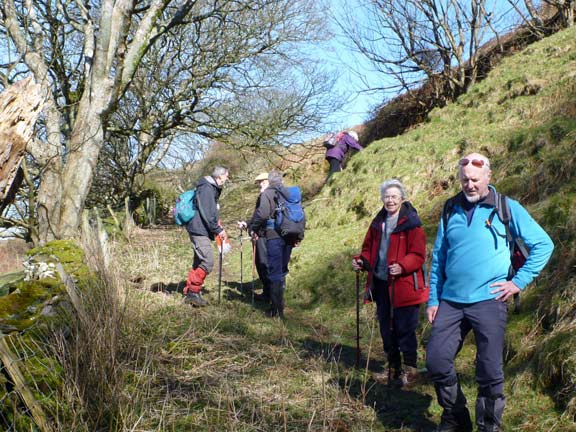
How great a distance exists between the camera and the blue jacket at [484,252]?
3664 millimetres

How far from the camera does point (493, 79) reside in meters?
13.3

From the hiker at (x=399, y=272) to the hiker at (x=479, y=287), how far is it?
1.04m

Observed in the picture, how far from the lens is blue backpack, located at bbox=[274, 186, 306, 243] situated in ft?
24.5

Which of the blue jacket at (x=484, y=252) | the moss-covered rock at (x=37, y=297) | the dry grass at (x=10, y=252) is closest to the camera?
the blue jacket at (x=484, y=252)

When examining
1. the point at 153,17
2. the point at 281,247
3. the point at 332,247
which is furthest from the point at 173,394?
the point at 153,17

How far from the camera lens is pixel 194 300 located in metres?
7.68

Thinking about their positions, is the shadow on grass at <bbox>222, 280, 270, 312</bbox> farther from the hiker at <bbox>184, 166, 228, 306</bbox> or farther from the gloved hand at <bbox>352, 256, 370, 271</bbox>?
the gloved hand at <bbox>352, 256, 370, 271</bbox>

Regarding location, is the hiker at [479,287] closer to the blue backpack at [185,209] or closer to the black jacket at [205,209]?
the black jacket at [205,209]

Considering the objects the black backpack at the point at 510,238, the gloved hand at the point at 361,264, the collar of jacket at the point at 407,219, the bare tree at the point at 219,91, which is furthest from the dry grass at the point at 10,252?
the black backpack at the point at 510,238

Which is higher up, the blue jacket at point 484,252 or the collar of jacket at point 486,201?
the collar of jacket at point 486,201

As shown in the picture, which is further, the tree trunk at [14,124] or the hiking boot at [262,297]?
the hiking boot at [262,297]

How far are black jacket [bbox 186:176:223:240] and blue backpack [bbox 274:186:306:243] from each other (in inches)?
34.1

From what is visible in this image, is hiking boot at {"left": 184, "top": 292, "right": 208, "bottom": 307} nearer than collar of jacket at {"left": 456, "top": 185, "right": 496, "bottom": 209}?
No

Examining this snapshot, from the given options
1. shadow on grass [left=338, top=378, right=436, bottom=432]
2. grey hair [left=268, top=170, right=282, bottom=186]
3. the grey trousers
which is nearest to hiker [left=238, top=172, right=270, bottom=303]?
grey hair [left=268, top=170, right=282, bottom=186]
